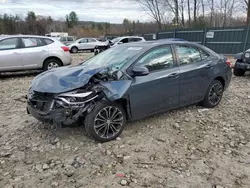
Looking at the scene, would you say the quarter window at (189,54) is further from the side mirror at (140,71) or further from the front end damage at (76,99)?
the front end damage at (76,99)

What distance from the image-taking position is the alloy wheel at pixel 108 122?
10.3 ft

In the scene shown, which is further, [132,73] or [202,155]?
[132,73]

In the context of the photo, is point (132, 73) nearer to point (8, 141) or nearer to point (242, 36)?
point (8, 141)

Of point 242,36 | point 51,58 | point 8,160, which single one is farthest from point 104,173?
point 242,36

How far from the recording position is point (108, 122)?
A: 3232 millimetres

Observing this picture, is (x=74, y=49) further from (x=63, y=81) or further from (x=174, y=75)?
(x=63, y=81)

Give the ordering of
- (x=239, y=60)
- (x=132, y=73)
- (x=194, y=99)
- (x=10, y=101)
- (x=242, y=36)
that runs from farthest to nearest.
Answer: (x=242, y=36)
(x=239, y=60)
(x=10, y=101)
(x=194, y=99)
(x=132, y=73)

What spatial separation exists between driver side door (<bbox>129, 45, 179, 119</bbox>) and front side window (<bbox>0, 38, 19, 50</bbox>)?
5.68 m

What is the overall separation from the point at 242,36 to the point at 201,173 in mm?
12961

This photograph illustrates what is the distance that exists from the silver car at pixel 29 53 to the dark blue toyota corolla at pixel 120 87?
429 cm

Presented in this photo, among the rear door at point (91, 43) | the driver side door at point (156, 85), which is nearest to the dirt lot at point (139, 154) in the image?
the driver side door at point (156, 85)

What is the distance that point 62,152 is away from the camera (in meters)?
3.07

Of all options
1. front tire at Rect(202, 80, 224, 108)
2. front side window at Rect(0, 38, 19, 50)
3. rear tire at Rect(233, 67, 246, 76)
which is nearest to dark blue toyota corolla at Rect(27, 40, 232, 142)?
front tire at Rect(202, 80, 224, 108)

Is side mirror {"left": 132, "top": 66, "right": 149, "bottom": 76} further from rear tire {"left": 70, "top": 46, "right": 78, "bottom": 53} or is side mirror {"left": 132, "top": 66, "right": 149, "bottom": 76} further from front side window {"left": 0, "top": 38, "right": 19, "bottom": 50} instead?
rear tire {"left": 70, "top": 46, "right": 78, "bottom": 53}
